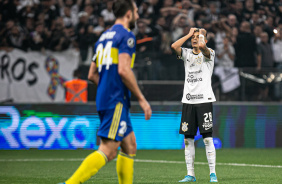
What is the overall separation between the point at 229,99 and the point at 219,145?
4.19 ft

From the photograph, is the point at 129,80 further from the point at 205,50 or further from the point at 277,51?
the point at 277,51

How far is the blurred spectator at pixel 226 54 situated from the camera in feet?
50.3

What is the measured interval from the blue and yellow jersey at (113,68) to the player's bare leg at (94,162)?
0.37m

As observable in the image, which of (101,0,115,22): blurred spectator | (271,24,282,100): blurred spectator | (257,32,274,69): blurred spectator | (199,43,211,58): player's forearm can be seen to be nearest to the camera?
(199,43,211,58): player's forearm

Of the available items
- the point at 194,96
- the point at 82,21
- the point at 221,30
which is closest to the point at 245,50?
the point at 221,30

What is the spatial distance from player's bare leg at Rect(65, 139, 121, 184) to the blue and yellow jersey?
373 millimetres

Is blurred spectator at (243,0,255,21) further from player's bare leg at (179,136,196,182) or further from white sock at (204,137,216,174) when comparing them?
white sock at (204,137,216,174)

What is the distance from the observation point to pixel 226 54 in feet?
51.5

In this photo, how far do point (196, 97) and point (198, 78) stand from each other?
0.30 metres

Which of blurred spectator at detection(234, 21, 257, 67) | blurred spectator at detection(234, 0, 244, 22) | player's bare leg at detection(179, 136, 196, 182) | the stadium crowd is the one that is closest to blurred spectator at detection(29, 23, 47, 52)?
the stadium crowd

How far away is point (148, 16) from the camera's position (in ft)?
56.5

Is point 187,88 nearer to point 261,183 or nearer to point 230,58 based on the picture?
point 261,183

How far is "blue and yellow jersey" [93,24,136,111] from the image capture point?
532 centimetres

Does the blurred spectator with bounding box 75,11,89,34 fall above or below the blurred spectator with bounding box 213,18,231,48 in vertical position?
above
